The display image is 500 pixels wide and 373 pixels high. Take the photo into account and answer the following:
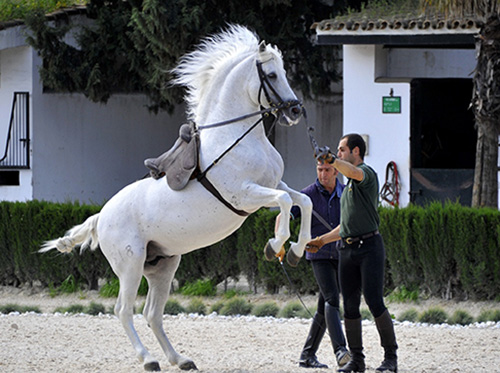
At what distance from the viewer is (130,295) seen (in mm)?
8180

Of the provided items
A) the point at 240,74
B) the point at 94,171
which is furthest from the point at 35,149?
the point at 240,74

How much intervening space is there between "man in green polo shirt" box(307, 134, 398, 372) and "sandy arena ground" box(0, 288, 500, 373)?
1.89 ft

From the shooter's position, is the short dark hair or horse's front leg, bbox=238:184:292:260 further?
the short dark hair

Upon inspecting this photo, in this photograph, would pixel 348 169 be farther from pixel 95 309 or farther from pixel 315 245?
pixel 95 309

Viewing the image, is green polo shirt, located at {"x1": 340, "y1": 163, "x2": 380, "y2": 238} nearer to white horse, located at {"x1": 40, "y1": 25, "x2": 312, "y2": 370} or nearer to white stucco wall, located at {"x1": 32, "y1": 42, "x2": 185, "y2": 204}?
white horse, located at {"x1": 40, "y1": 25, "x2": 312, "y2": 370}

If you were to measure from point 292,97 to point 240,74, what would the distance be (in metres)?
0.55

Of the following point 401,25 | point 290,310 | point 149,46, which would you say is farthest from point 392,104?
point 290,310

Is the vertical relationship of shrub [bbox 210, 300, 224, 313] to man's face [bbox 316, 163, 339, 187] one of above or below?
below

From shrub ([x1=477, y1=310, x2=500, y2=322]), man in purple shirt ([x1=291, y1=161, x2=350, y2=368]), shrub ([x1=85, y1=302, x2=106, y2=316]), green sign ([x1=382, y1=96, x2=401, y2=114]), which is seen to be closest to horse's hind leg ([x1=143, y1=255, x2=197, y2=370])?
man in purple shirt ([x1=291, y1=161, x2=350, y2=368])

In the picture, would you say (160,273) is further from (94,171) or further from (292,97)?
(94,171)

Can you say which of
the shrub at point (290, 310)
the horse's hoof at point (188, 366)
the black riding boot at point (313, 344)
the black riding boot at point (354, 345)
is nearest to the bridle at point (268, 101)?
the black riding boot at point (354, 345)

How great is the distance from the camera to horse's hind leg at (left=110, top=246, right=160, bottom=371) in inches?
316

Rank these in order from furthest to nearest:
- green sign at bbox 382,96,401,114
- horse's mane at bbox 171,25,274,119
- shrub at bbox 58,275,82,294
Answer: green sign at bbox 382,96,401,114, shrub at bbox 58,275,82,294, horse's mane at bbox 171,25,274,119

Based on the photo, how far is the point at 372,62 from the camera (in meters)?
16.2
